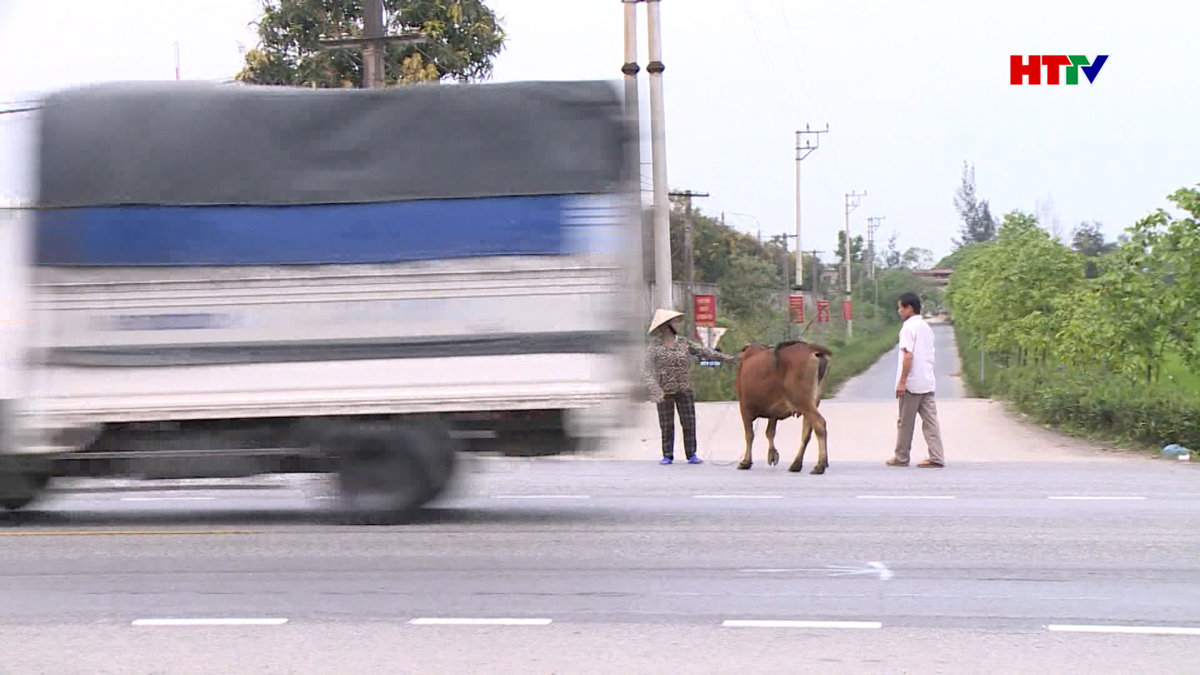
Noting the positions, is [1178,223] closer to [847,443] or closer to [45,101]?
[847,443]

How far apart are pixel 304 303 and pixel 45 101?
2.26m

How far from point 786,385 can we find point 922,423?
1.91 m

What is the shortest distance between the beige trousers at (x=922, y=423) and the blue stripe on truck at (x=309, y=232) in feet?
20.2

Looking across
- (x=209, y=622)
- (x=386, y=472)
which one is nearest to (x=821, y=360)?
(x=386, y=472)

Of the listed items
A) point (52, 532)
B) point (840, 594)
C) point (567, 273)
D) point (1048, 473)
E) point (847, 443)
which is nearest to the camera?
point (840, 594)

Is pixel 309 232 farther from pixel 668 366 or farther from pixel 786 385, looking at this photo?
pixel 668 366

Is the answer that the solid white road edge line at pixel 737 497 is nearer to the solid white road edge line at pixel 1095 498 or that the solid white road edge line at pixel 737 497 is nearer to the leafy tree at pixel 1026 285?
the solid white road edge line at pixel 1095 498

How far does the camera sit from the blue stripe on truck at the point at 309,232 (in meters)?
9.54

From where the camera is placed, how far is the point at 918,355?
14375 mm

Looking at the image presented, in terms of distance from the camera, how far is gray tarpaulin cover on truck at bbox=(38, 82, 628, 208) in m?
9.59

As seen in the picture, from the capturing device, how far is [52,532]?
403 inches

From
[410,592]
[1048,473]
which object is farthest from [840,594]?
[1048,473]

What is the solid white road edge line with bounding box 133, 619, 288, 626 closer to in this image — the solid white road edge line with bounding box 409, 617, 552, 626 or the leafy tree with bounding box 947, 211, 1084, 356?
the solid white road edge line with bounding box 409, 617, 552, 626

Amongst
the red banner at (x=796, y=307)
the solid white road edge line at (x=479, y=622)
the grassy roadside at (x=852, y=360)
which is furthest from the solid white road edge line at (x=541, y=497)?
the red banner at (x=796, y=307)
